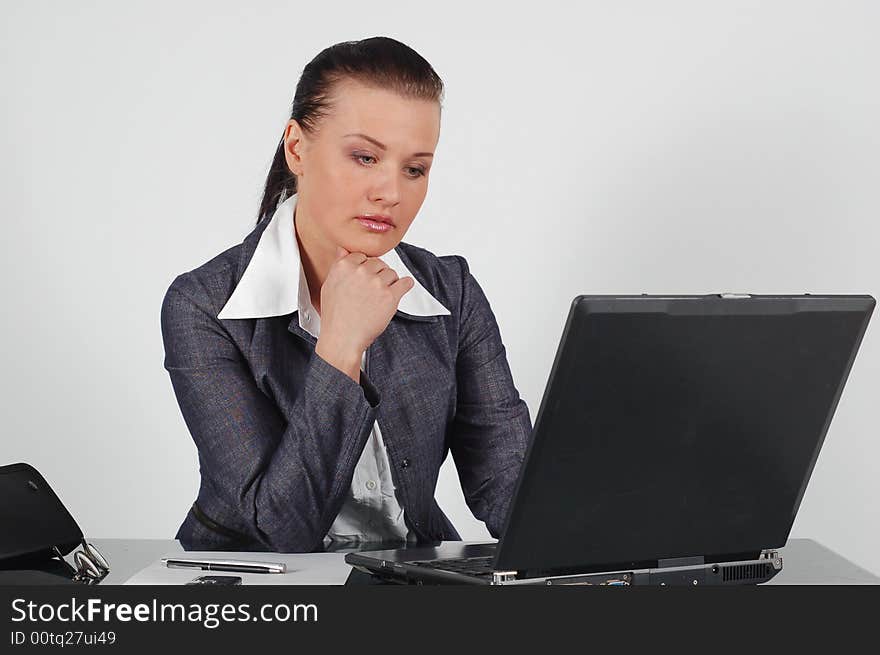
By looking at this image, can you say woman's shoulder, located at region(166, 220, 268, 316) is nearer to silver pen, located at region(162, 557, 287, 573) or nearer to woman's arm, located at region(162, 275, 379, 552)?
woman's arm, located at region(162, 275, 379, 552)

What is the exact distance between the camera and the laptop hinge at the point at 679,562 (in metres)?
1.14

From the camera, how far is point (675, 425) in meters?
1.08

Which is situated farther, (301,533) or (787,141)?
(787,141)

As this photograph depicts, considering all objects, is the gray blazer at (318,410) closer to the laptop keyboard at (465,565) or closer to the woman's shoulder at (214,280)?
the woman's shoulder at (214,280)

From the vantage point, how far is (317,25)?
10.3 feet

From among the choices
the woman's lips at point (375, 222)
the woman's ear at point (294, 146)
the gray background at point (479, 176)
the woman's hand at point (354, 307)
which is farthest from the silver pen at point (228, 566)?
the gray background at point (479, 176)

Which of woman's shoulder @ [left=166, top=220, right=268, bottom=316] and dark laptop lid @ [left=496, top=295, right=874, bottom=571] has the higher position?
woman's shoulder @ [left=166, top=220, right=268, bottom=316]

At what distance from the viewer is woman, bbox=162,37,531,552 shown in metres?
1.57

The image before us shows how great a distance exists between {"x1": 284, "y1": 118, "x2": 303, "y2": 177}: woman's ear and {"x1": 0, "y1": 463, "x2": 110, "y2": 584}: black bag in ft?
2.26

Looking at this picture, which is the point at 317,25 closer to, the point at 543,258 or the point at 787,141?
the point at 543,258

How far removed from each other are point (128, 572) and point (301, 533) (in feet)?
1.02

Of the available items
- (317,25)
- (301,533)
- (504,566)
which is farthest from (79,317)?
(504,566)

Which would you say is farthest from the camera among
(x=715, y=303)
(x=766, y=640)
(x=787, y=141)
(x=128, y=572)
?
(x=787, y=141)

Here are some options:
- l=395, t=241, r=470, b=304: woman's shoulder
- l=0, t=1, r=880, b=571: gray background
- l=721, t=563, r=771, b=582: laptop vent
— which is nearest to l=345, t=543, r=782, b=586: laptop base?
l=721, t=563, r=771, b=582: laptop vent
